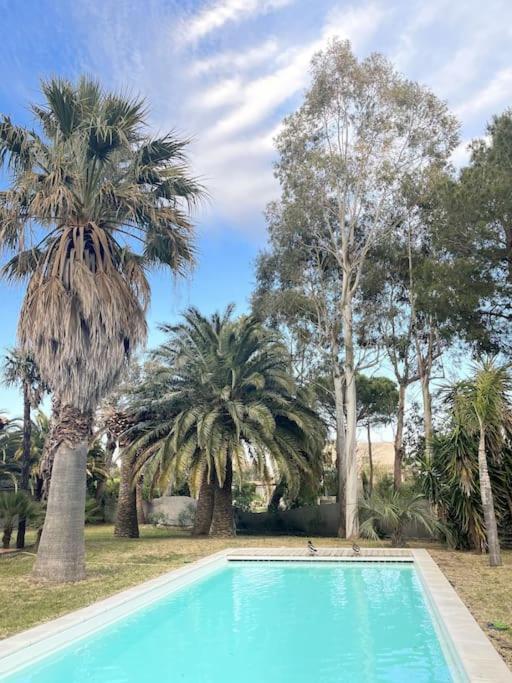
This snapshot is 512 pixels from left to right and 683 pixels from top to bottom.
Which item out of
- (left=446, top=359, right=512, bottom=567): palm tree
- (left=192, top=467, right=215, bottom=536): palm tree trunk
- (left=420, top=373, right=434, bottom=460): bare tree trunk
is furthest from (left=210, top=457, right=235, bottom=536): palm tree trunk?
(left=446, top=359, right=512, bottom=567): palm tree

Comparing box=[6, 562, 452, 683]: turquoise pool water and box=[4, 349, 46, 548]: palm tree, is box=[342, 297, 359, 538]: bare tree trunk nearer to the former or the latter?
box=[6, 562, 452, 683]: turquoise pool water

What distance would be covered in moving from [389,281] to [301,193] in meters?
5.61

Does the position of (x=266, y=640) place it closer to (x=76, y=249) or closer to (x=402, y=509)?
(x=76, y=249)

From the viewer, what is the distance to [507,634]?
604 centimetres

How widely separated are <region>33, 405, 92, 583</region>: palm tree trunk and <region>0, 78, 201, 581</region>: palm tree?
0.02m

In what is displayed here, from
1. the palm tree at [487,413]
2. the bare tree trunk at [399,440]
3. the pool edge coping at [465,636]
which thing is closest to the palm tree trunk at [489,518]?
the palm tree at [487,413]

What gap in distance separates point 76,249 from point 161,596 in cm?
620

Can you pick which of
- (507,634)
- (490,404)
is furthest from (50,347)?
(490,404)

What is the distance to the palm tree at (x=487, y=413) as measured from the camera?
11.8 meters

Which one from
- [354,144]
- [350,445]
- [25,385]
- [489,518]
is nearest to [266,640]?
[489,518]

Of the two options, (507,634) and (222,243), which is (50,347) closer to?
(507,634)

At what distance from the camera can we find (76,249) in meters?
10.4

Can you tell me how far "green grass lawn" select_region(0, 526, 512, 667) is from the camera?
702 centimetres

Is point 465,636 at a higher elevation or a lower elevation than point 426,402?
lower
